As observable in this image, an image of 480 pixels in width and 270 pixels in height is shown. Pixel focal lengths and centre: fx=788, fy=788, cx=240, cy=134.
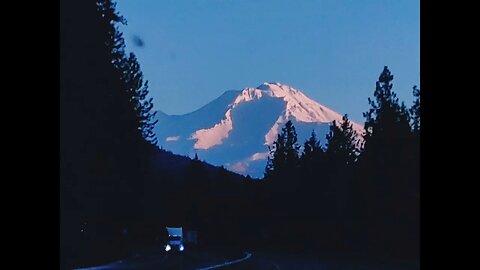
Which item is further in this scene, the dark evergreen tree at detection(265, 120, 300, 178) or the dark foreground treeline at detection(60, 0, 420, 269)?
the dark evergreen tree at detection(265, 120, 300, 178)

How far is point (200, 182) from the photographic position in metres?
158

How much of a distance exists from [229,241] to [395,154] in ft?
175

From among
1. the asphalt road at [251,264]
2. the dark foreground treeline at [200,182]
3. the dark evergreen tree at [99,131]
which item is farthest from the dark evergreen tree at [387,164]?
the dark evergreen tree at [99,131]

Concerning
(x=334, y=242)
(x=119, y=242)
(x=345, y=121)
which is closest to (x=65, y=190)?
(x=119, y=242)

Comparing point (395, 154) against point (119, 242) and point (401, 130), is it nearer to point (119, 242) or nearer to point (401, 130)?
point (401, 130)

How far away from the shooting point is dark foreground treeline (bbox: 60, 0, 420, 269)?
44.3 meters

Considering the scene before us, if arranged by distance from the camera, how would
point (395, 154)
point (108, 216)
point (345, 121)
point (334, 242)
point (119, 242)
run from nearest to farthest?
1. point (108, 216)
2. point (119, 242)
3. point (395, 154)
4. point (334, 242)
5. point (345, 121)

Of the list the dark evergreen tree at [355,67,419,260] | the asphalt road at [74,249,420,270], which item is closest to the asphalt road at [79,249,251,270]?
the asphalt road at [74,249,420,270]

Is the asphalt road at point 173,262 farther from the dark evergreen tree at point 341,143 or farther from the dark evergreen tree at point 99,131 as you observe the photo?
the dark evergreen tree at point 341,143

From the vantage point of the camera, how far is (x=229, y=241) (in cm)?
12750

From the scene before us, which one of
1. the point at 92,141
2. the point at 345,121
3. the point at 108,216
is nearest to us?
the point at 92,141

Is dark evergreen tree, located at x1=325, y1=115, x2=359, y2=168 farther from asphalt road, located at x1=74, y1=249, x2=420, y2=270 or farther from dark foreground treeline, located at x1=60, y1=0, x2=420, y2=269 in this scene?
asphalt road, located at x1=74, y1=249, x2=420, y2=270

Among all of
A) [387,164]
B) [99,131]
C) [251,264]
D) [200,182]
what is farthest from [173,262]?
[200,182]
